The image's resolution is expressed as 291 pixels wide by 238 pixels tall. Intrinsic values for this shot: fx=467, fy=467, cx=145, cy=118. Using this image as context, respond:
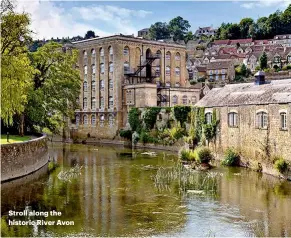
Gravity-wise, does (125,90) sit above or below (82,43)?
below

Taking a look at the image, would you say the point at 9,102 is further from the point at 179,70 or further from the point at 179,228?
the point at 179,70

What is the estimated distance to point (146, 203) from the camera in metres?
20.9

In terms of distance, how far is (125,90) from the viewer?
58.2m

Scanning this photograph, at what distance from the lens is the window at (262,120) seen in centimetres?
2928

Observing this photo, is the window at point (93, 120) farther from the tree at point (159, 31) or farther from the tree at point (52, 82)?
the tree at point (159, 31)

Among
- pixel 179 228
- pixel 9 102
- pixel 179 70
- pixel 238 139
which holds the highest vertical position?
pixel 179 70

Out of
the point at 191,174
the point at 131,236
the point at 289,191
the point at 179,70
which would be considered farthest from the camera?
the point at 179,70

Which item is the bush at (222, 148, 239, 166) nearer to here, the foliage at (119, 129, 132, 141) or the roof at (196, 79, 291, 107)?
the roof at (196, 79, 291, 107)

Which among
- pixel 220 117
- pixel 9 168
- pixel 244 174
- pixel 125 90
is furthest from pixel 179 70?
pixel 9 168

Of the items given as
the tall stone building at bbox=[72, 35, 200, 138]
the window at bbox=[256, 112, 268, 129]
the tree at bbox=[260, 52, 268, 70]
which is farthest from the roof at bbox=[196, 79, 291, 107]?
the tree at bbox=[260, 52, 268, 70]

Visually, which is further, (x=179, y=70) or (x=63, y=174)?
(x=179, y=70)

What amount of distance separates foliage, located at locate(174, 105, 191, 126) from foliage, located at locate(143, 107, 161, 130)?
4934 millimetres

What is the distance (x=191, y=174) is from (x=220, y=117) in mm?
8488

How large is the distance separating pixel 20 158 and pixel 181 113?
20854 millimetres
